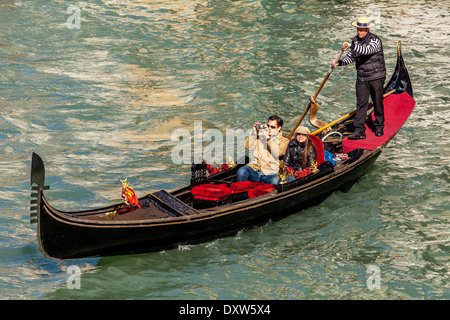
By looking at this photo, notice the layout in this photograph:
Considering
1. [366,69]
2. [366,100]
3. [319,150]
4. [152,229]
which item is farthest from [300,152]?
[152,229]

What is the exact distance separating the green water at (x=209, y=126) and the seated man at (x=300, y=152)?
0.67 metres

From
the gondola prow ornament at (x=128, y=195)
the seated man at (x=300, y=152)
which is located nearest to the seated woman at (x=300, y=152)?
the seated man at (x=300, y=152)

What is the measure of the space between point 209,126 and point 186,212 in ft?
16.3

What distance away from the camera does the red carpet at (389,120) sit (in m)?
8.60

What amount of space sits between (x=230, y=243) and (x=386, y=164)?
3.67 meters

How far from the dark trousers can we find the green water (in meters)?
0.86

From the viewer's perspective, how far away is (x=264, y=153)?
7.47m

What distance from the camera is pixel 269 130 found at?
24.3 feet

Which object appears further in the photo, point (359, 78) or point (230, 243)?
point (359, 78)

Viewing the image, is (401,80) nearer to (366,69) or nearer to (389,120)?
(389,120)

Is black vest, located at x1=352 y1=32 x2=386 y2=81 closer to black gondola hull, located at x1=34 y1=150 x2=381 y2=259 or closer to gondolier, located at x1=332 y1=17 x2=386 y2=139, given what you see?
gondolier, located at x1=332 y1=17 x2=386 y2=139

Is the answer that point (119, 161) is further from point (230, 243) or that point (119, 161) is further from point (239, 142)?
point (230, 243)

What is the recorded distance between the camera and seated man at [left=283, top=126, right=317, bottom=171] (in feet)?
24.6

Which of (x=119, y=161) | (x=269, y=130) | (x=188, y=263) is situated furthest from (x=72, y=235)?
(x=119, y=161)
